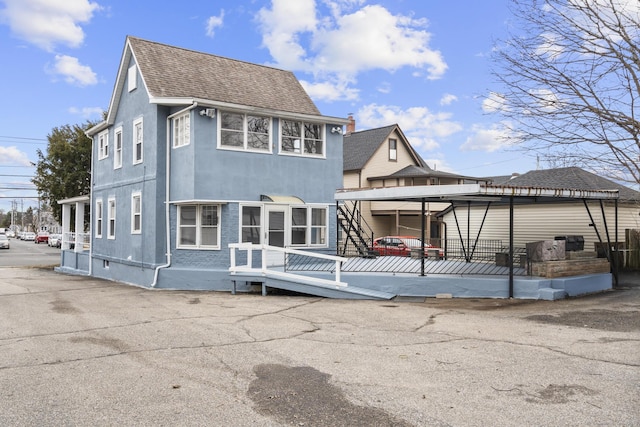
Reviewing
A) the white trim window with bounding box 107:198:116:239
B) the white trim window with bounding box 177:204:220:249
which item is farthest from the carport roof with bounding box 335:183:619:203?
the white trim window with bounding box 107:198:116:239

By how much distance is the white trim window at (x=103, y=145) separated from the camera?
22.7 m

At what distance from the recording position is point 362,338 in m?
8.92

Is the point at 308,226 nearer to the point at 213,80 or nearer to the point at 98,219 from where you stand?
the point at 213,80

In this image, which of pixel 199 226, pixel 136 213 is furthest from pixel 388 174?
pixel 199 226

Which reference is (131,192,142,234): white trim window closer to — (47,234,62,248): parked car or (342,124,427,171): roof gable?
(342,124,427,171): roof gable

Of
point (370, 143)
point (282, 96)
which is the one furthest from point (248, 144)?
point (370, 143)

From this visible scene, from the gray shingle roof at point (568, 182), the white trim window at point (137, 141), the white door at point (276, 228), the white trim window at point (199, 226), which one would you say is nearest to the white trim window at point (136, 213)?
the white trim window at point (137, 141)

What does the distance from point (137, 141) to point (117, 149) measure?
2358 millimetres

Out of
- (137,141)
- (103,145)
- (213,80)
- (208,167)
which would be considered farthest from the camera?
(103,145)

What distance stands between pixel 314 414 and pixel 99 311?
8470mm

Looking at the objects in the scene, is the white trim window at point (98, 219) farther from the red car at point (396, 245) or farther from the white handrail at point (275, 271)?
the red car at point (396, 245)

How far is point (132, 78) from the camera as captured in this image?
64.7ft

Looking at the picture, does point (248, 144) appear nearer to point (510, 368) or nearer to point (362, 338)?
point (362, 338)

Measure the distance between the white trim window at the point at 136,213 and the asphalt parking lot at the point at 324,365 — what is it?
21.2 ft
